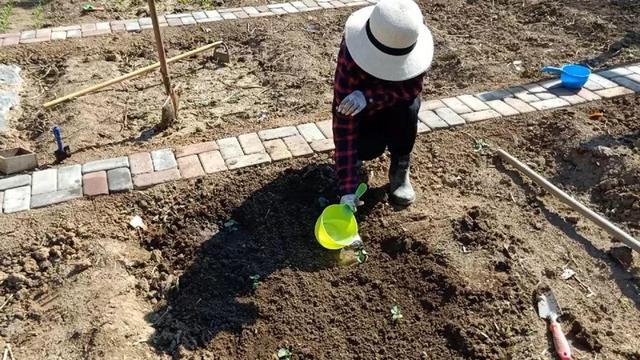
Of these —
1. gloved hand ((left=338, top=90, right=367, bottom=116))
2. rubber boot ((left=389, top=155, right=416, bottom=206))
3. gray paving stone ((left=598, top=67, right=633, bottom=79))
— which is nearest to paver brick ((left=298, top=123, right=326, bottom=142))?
rubber boot ((left=389, top=155, right=416, bottom=206))

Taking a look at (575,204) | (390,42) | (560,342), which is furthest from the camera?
(575,204)

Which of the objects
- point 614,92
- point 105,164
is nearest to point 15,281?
point 105,164

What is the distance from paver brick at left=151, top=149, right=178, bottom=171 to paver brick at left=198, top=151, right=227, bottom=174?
0.60 feet

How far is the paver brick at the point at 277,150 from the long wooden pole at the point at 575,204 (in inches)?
57.5

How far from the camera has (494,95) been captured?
13.9ft

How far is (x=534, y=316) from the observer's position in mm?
2482

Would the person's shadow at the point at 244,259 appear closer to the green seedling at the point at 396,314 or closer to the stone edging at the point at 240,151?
the stone edging at the point at 240,151

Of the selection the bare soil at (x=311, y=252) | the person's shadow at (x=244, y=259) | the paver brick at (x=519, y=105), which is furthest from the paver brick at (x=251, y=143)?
the paver brick at (x=519, y=105)

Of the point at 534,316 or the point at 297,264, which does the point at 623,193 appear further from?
the point at 297,264

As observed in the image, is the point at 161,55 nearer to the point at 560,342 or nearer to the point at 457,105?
the point at 457,105

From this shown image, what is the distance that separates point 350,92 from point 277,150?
0.93 meters

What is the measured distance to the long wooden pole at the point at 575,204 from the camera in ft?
9.12

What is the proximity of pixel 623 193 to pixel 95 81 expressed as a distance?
4163 mm

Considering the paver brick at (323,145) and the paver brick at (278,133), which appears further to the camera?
the paver brick at (278,133)
